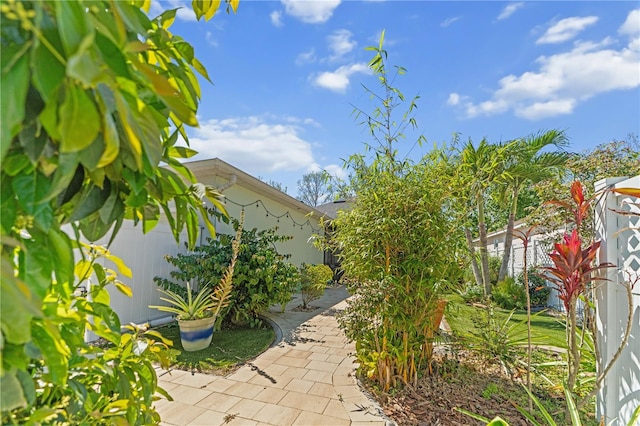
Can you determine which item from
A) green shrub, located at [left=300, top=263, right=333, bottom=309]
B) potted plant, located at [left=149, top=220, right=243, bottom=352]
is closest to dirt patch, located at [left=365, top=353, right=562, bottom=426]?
potted plant, located at [left=149, top=220, right=243, bottom=352]

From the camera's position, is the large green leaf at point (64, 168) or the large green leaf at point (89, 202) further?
the large green leaf at point (89, 202)

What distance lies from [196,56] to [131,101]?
0.29m

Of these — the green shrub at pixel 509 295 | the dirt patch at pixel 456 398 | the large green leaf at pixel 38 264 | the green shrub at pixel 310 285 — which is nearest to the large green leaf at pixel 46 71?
the large green leaf at pixel 38 264

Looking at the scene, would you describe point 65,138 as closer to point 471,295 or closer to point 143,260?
point 143,260

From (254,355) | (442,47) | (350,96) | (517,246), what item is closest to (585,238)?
(442,47)

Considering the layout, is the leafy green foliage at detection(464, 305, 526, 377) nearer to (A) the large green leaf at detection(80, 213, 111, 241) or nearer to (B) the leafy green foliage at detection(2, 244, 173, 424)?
(B) the leafy green foliage at detection(2, 244, 173, 424)

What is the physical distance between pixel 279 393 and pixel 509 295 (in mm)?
8566

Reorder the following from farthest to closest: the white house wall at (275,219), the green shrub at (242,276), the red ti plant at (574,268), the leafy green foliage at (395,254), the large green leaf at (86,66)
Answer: the white house wall at (275,219), the green shrub at (242,276), the leafy green foliage at (395,254), the red ti plant at (574,268), the large green leaf at (86,66)

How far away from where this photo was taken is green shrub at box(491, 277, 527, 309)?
9164 millimetres

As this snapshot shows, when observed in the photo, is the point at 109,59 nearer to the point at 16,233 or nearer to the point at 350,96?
the point at 16,233

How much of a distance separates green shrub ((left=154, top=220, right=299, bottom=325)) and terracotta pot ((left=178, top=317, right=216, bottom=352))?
2.47 ft

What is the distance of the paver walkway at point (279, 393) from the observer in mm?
2805

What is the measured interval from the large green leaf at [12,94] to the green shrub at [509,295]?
10.5 m

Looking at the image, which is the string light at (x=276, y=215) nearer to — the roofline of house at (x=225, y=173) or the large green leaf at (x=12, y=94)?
the roofline of house at (x=225, y=173)
